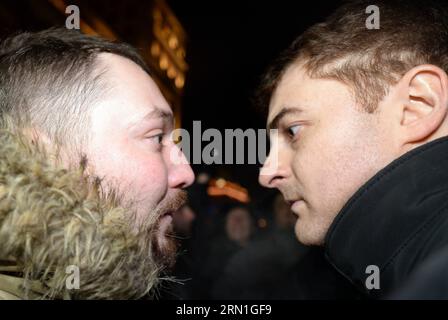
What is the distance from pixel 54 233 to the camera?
1128 mm

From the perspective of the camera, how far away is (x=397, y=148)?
1501 millimetres

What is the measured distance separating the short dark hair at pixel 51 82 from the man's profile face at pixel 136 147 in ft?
0.17

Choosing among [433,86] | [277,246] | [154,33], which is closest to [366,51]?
[433,86]

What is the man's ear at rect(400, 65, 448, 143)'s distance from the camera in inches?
57.3

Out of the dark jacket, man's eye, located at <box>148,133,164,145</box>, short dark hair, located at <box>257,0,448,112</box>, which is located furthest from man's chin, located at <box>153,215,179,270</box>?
short dark hair, located at <box>257,0,448,112</box>

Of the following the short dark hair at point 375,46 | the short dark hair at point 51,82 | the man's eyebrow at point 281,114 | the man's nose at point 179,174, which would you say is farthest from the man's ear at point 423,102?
the short dark hair at point 51,82

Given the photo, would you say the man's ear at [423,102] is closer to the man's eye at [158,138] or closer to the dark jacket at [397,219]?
the dark jacket at [397,219]

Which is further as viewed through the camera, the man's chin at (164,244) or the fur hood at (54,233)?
the man's chin at (164,244)

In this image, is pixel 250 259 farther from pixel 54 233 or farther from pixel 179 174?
pixel 54 233

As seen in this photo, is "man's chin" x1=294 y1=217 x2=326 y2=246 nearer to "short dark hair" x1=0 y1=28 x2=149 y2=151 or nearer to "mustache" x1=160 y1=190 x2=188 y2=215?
"mustache" x1=160 y1=190 x2=188 y2=215

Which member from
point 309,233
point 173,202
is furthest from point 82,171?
point 309,233

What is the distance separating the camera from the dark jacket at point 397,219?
1.25 metres

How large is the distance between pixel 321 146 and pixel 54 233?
1001 millimetres
